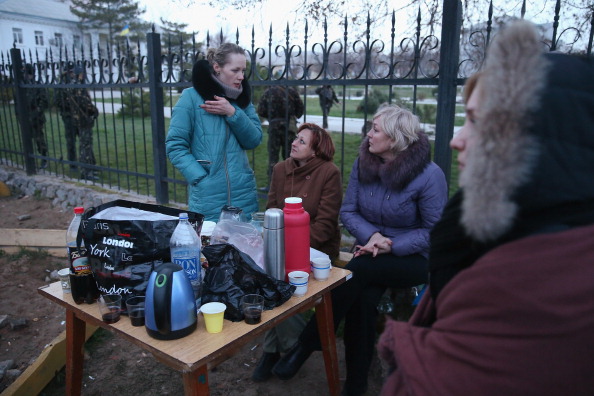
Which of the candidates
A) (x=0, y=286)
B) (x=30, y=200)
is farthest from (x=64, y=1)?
(x=0, y=286)

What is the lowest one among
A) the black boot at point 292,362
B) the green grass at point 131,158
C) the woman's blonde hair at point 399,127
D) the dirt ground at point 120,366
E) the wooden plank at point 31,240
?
the dirt ground at point 120,366

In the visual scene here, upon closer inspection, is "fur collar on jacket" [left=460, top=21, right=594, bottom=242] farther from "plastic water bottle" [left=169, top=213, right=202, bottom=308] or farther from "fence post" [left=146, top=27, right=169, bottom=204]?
"fence post" [left=146, top=27, right=169, bottom=204]

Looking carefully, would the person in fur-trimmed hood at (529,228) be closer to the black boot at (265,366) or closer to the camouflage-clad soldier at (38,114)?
the black boot at (265,366)

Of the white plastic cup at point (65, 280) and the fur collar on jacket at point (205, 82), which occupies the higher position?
the fur collar on jacket at point (205, 82)

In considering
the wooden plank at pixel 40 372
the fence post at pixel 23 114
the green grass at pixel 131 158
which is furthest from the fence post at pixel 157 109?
the fence post at pixel 23 114

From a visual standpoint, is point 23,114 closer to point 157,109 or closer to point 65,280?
point 157,109

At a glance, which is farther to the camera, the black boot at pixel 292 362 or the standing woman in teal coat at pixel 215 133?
the standing woman in teal coat at pixel 215 133

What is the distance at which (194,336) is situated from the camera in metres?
1.55

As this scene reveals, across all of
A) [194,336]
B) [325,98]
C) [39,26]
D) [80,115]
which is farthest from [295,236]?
[39,26]

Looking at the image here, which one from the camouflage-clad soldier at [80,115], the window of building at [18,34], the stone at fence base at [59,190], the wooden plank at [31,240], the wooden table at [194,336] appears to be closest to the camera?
the wooden table at [194,336]

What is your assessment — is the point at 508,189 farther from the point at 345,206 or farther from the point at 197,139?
the point at 197,139

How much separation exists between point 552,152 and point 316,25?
14.5ft

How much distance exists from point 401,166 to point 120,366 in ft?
6.89

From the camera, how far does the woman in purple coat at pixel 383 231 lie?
98.7 inches
